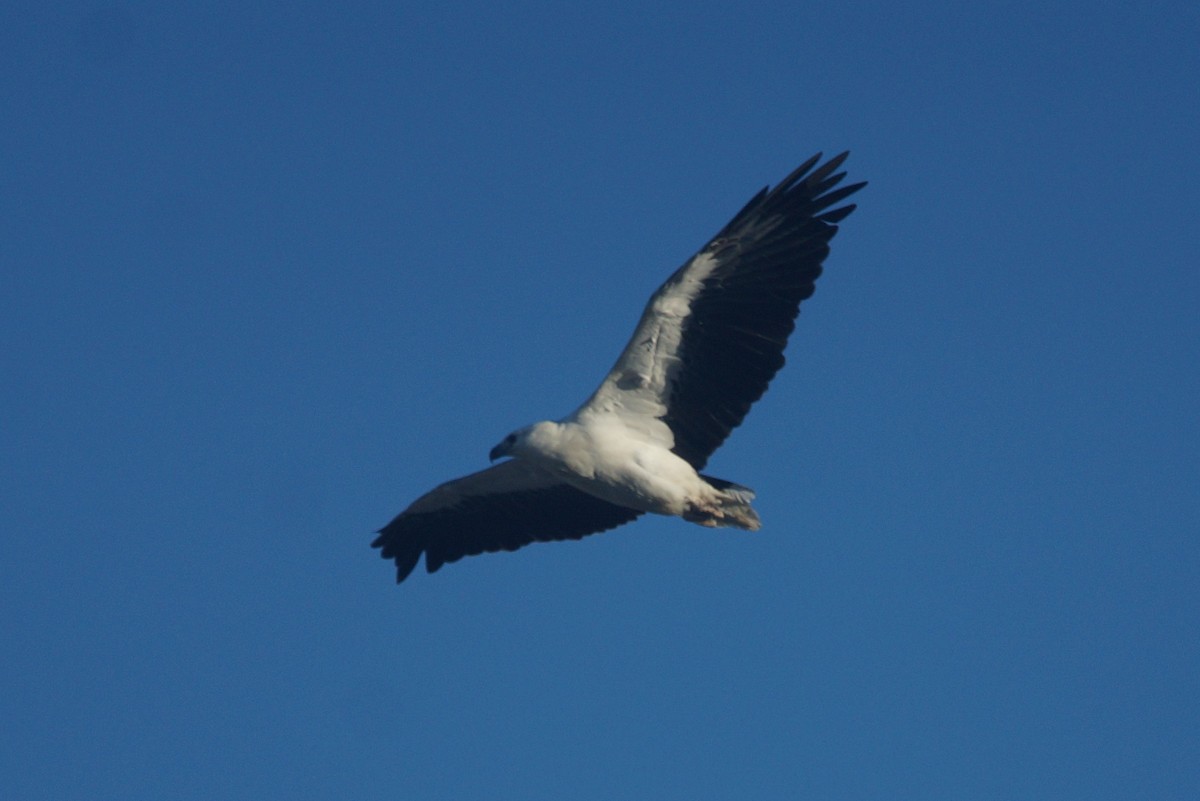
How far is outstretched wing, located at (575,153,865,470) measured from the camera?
13.7 meters

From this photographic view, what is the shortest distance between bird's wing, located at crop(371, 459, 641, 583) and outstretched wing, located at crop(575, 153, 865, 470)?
230 centimetres

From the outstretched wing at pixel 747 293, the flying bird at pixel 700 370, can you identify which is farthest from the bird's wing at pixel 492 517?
the outstretched wing at pixel 747 293

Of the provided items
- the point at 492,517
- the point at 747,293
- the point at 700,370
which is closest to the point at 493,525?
the point at 492,517

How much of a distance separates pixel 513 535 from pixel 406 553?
4.72 feet

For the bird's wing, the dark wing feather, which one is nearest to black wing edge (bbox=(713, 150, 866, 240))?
the dark wing feather

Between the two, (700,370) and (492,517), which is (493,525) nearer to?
(492,517)

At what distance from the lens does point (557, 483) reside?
1590 cm

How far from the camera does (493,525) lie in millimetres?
16594

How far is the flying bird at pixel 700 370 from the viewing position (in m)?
13.8

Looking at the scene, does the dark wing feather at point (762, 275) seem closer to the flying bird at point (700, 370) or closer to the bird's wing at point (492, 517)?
the flying bird at point (700, 370)

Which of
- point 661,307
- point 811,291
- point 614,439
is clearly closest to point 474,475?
point 614,439

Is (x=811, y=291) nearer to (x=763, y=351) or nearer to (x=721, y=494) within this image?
(x=763, y=351)

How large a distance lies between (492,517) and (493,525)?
4.0 inches

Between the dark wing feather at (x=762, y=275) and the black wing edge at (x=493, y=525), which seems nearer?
the dark wing feather at (x=762, y=275)
